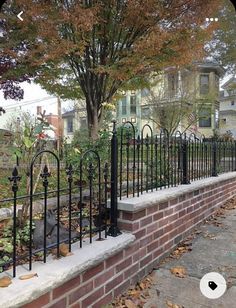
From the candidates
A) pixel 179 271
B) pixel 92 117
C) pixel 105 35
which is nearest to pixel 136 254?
pixel 179 271

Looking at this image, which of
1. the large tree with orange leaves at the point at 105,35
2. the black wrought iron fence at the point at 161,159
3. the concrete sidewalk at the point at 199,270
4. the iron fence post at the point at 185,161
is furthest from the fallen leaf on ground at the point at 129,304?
the large tree with orange leaves at the point at 105,35

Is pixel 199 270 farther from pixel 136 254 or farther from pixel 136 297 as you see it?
pixel 136 297

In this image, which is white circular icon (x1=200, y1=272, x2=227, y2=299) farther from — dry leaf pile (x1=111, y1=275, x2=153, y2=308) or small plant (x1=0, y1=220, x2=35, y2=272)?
small plant (x1=0, y1=220, x2=35, y2=272)

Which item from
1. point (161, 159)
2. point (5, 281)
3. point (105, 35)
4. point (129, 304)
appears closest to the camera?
point (5, 281)

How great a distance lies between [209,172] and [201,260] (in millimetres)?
2586

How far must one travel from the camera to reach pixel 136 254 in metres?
3.00

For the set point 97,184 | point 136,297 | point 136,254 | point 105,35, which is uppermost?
point 105,35

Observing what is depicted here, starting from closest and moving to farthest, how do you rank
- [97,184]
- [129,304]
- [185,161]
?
[129,304] < [97,184] < [185,161]

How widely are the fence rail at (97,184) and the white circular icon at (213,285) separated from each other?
912 millimetres

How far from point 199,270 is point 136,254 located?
0.69 metres

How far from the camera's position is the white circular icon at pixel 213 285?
273cm

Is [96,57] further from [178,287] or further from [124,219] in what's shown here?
[178,287]

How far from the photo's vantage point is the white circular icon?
107 inches

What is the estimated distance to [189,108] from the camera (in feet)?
61.3
